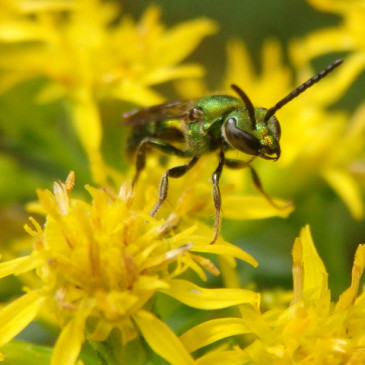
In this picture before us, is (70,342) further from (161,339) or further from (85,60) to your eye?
(85,60)

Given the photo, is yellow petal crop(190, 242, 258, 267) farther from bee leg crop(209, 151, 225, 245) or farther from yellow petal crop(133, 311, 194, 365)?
yellow petal crop(133, 311, 194, 365)

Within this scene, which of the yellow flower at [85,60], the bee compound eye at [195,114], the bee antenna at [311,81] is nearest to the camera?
the bee antenna at [311,81]

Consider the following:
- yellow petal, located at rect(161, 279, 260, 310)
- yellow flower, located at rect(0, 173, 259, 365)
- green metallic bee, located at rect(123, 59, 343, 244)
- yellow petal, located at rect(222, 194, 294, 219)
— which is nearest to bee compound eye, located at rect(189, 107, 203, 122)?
green metallic bee, located at rect(123, 59, 343, 244)

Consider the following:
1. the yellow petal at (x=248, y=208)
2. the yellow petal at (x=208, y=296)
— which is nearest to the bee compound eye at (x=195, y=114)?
the yellow petal at (x=248, y=208)

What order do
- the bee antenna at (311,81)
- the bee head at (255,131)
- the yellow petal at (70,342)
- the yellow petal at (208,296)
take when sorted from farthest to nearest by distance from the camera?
the bee head at (255,131) → the bee antenna at (311,81) → the yellow petal at (208,296) → the yellow petal at (70,342)

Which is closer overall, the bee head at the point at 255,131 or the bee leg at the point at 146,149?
the bee head at the point at 255,131

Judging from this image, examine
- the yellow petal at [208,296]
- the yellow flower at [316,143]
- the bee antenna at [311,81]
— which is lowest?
the yellow flower at [316,143]

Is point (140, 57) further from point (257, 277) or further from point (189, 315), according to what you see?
point (189, 315)

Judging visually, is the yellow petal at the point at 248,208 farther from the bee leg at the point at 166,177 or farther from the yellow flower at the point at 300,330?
the yellow flower at the point at 300,330
